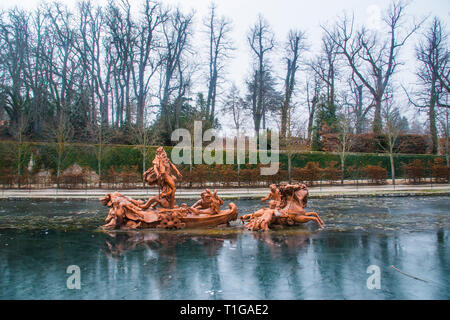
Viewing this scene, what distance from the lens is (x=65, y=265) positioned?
6.58 meters

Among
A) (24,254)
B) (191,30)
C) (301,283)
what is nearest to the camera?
(301,283)

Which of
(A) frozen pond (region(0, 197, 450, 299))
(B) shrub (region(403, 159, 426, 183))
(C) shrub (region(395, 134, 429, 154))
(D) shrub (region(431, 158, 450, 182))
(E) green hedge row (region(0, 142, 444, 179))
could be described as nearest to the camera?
(A) frozen pond (region(0, 197, 450, 299))

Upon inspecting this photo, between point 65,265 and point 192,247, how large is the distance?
266 centimetres

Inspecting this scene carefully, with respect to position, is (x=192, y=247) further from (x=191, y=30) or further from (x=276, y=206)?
(x=191, y=30)

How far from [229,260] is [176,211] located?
366 cm

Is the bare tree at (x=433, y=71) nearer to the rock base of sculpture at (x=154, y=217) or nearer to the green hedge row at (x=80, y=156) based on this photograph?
the green hedge row at (x=80, y=156)

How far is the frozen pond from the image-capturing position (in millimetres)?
5152

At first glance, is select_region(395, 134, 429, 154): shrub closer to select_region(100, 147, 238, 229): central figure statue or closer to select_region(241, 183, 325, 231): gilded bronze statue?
select_region(241, 183, 325, 231): gilded bronze statue

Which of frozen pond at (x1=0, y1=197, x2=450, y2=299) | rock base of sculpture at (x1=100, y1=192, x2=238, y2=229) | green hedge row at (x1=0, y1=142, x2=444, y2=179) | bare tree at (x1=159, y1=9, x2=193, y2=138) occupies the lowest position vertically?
frozen pond at (x1=0, y1=197, x2=450, y2=299)

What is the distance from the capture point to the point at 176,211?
10.1 m

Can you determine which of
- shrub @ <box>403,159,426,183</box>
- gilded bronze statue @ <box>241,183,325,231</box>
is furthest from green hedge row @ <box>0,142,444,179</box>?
gilded bronze statue @ <box>241,183,325,231</box>

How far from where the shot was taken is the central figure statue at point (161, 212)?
32.9ft
